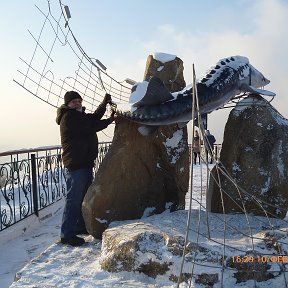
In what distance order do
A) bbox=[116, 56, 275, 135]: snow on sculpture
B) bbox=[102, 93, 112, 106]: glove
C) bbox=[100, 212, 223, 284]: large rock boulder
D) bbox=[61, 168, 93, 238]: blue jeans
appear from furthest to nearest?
bbox=[102, 93, 112, 106]: glove < bbox=[61, 168, 93, 238]: blue jeans < bbox=[116, 56, 275, 135]: snow on sculpture < bbox=[100, 212, 223, 284]: large rock boulder

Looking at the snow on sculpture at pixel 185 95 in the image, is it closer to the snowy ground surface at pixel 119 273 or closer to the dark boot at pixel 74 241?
the snowy ground surface at pixel 119 273

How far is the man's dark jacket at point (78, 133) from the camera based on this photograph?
3.79m

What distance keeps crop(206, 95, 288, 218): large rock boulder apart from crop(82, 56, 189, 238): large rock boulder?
46 cm

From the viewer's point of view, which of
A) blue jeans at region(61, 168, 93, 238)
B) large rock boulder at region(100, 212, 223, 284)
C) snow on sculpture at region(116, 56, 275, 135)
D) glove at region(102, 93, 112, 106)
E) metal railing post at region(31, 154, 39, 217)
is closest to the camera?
large rock boulder at region(100, 212, 223, 284)

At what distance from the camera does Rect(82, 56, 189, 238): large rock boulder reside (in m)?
3.80

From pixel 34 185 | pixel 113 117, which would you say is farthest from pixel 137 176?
pixel 34 185

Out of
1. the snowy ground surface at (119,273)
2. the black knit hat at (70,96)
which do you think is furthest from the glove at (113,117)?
the snowy ground surface at (119,273)

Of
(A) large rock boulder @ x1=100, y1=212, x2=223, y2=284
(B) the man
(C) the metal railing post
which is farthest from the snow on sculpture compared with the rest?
(C) the metal railing post

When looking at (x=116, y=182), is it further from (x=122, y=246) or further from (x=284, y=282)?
(x=284, y=282)

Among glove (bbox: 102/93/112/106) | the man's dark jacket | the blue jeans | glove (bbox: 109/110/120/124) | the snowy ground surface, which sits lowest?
the snowy ground surface

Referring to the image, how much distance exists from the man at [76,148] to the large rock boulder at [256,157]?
1.28 metres

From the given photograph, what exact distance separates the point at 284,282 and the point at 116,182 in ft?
5.85

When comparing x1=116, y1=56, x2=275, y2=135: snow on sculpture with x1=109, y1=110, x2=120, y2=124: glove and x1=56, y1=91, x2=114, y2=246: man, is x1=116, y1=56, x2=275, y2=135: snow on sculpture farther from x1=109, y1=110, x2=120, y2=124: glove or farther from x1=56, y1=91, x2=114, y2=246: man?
x1=56, y1=91, x2=114, y2=246: man

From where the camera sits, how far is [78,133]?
3.85 m
